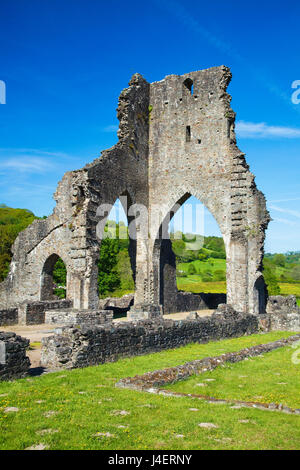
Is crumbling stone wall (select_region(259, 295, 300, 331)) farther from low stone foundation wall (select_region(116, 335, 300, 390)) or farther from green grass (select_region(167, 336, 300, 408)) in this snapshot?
green grass (select_region(167, 336, 300, 408))

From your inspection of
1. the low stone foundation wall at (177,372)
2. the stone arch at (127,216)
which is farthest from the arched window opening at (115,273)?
the low stone foundation wall at (177,372)

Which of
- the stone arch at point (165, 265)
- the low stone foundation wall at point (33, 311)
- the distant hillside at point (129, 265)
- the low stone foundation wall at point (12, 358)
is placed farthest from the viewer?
the distant hillside at point (129, 265)

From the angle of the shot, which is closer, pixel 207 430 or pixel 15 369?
pixel 207 430

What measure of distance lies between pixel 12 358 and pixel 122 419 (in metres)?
3.07

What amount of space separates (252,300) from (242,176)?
565 cm

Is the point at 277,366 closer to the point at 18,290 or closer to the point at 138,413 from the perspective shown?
the point at 138,413

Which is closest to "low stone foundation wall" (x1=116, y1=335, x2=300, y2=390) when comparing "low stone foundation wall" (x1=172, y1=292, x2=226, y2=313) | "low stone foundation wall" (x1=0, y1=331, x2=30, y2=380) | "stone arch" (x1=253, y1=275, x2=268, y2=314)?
"low stone foundation wall" (x1=0, y1=331, x2=30, y2=380)

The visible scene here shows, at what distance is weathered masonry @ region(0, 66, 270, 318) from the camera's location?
787 inches

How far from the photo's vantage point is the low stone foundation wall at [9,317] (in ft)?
55.6

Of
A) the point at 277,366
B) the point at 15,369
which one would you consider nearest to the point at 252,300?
the point at 277,366

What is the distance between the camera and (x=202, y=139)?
2228cm

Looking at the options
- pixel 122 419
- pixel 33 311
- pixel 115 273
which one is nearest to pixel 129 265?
pixel 115 273

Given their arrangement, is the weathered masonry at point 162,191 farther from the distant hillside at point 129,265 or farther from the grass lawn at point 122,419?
the grass lawn at point 122,419

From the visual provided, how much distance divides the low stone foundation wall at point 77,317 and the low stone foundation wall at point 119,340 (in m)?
3.62
